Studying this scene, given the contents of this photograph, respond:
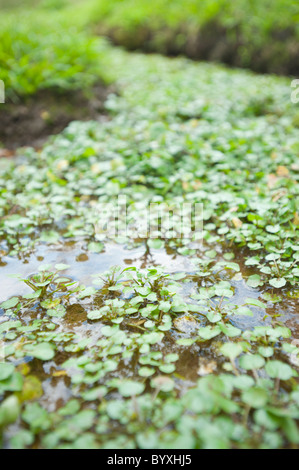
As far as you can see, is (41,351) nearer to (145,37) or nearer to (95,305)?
(95,305)

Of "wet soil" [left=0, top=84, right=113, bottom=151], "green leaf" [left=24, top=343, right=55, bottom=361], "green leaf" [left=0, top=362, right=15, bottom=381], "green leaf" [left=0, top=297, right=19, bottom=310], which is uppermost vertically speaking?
"wet soil" [left=0, top=84, right=113, bottom=151]

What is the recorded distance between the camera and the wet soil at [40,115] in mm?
3914

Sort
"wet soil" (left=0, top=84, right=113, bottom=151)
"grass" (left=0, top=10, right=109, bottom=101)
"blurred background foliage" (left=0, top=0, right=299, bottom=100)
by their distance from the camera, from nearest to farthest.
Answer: "wet soil" (left=0, top=84, right=113, bottom=151), "grass" (left=0, top=10, right=109, bottom=101), "blurred background foliage" (left=0, top=0, right=299, bottom=100)

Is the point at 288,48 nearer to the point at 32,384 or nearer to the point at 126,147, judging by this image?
the point at 126,147

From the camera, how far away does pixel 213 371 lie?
136cm

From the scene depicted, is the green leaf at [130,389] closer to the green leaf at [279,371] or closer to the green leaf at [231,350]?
the green leaf at [231,350]

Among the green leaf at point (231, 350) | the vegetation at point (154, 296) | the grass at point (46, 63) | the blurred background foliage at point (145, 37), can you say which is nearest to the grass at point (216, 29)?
the blurred background foliage at point (145, 37)

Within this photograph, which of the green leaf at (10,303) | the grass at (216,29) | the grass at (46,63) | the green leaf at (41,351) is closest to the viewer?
the green leaf at (41,351)

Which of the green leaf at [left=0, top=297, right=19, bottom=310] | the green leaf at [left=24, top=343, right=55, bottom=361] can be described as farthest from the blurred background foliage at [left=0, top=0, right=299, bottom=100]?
the green leaf at [left=24, top=343, right=55, bottom=361]

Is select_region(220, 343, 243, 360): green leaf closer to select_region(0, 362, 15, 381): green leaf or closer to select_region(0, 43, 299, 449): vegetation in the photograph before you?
select_region(0, 43, 299, 449): vegetation

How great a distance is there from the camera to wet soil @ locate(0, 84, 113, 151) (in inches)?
154

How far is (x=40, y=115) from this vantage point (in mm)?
4055

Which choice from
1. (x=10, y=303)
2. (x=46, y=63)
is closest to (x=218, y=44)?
(x=46, y=63)

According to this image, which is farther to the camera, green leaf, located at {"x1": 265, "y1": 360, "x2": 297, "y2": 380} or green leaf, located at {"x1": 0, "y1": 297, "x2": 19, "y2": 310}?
green leaf, located at {"x1": 0, "y1": 297, "x2": 19, "y2": 310}
